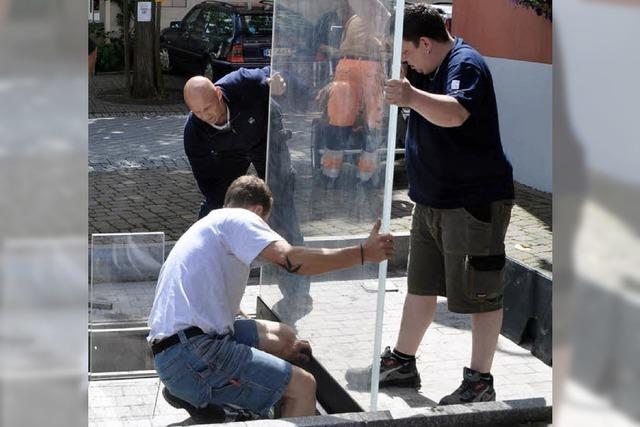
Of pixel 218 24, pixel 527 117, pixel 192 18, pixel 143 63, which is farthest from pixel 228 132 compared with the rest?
pixel 192 18

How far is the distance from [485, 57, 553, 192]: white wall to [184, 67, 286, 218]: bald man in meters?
4.69

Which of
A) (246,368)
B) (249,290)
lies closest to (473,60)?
(246,368)

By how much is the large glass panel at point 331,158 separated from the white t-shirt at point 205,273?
0.58 m

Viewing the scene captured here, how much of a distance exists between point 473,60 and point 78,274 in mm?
3127

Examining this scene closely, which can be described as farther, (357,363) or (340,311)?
(340,311)

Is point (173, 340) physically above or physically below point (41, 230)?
below

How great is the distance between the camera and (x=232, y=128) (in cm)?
608

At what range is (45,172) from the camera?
1842mm

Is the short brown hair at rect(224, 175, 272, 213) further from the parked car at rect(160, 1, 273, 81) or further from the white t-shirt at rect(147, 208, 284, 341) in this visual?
the parked car at rect(160, 1, 273, 81)

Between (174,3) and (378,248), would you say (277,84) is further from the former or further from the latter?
(174,3)

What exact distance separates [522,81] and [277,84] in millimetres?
5321

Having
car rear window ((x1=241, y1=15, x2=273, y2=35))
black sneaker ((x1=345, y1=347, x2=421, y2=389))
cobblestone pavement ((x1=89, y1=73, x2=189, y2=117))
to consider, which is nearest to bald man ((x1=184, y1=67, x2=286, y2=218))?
black sneaker ((x1=345, y1=347, x2=421, y2=389))

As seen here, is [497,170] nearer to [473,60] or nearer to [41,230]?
[473,60]

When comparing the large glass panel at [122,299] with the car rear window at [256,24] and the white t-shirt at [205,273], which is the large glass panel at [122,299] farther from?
the car rear window at [256,24]
